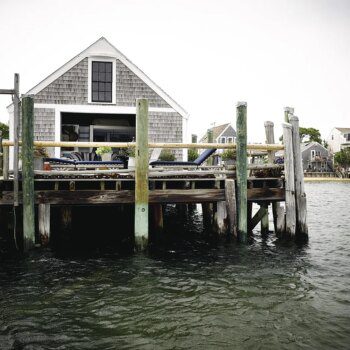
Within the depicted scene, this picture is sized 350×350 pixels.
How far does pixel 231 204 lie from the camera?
7559 millimetres

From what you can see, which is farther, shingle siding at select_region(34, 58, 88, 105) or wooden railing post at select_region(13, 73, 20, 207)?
shingle siding at select_region(34, 58, 88, 105)

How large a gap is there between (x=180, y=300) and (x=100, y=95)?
11.4 metres

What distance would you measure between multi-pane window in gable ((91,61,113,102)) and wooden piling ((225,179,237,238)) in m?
8.84

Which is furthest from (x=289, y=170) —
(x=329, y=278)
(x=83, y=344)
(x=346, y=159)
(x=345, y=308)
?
(x=346, y=159)

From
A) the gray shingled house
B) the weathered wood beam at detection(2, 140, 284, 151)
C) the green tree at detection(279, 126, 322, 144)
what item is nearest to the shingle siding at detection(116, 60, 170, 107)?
the gray shingled house

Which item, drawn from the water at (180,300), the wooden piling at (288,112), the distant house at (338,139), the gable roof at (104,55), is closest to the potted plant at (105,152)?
the water at (180,300)

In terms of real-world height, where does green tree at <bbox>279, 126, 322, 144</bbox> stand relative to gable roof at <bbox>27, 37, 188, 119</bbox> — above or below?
above

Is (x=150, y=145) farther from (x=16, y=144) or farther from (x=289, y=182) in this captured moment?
(x=289, y=182)

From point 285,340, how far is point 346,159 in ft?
213

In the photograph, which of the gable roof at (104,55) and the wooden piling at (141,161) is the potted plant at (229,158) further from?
the gable roof at (104,55)

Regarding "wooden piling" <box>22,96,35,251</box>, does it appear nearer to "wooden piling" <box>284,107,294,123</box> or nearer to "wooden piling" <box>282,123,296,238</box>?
"wooden piling" <box>282,123,296,238</box>

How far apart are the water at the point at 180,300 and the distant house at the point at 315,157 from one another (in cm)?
6149

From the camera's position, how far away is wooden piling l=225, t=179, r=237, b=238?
754 centimetres

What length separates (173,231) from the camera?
10711mm
